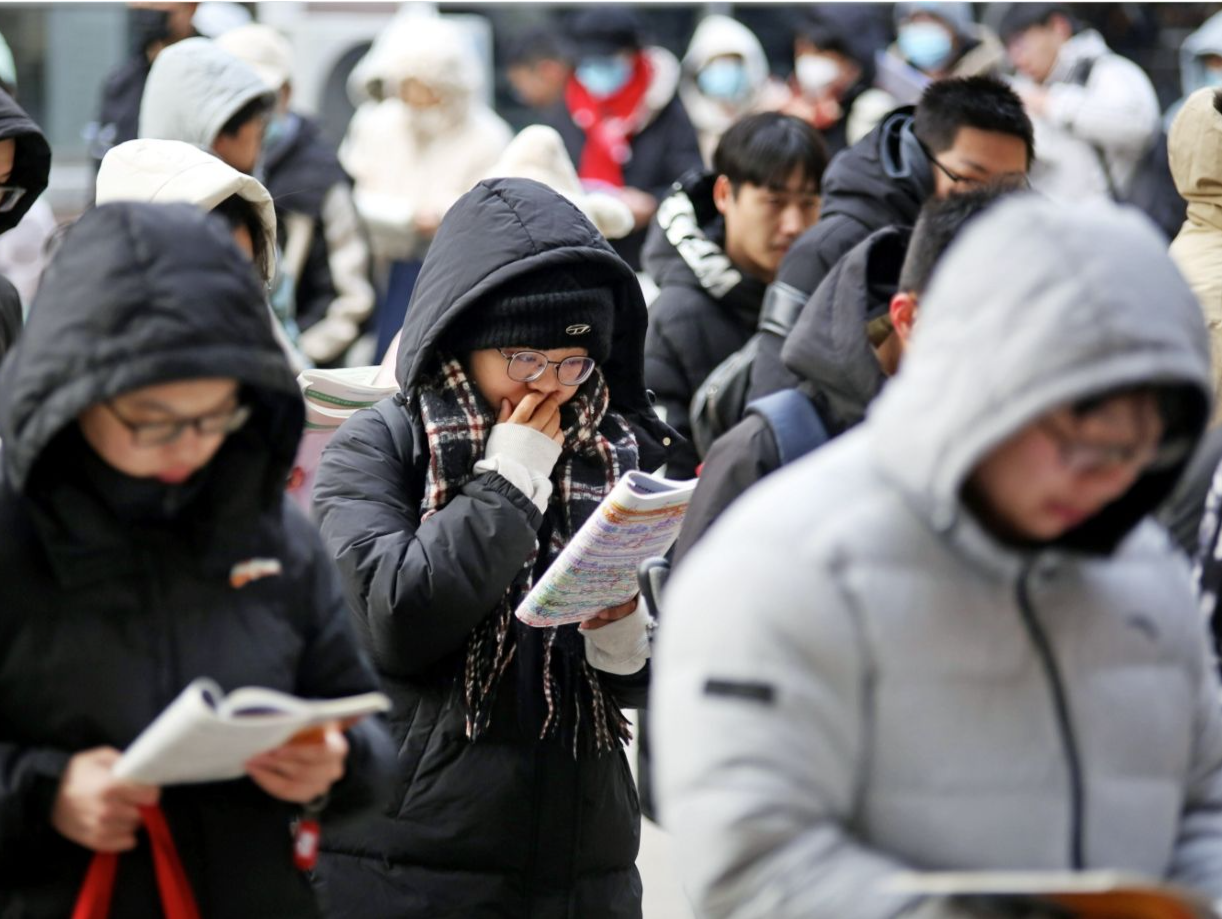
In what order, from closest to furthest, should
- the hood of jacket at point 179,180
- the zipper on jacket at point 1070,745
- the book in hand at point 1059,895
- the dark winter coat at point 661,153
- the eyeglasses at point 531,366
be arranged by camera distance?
the book in hand at point 1059,895
the zipper on jacket at point 1070,745
the eyeglasses at point 531,366
the hood of jacket at point 179,180
the dark winter coat at point 661,153

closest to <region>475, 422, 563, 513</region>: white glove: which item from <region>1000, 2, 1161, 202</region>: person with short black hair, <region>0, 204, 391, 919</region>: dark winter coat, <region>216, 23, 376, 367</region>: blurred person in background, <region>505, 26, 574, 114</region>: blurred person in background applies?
<region>0, 204, 391, 919</region>: dark winter coat

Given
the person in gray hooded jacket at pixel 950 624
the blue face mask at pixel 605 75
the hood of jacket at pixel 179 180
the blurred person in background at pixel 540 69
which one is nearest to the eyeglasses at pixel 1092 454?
the person in gray hooded jacket at pixel 950 624

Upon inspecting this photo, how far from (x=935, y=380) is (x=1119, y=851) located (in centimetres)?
56

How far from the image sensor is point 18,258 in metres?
8.00

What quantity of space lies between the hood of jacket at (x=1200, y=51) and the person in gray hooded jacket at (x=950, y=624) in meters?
7.37

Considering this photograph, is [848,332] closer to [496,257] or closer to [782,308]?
[496,257]

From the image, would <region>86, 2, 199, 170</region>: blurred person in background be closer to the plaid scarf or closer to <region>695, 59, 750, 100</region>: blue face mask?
<region>695, 59, 750, 100</region>: blue face mask

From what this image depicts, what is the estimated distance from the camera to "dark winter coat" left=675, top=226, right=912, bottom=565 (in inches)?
138

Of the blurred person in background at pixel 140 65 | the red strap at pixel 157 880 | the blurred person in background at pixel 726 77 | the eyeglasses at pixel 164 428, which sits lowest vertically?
the blurred person in background at pixel 726 77

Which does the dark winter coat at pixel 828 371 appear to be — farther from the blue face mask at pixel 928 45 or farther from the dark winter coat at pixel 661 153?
the blue face mask at pixel 928 45

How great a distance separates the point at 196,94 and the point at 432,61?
3829 millimetres

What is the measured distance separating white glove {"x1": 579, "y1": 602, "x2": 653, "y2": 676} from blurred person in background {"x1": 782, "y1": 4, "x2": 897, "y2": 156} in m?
5.08

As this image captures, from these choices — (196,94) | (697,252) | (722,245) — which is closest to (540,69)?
(722,245)

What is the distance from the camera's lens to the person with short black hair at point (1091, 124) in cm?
862
